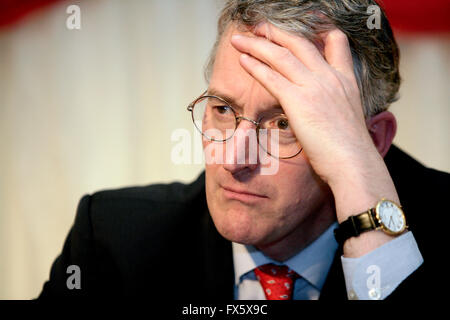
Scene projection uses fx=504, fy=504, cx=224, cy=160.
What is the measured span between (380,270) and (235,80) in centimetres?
66

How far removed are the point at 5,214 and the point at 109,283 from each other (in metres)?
1.52

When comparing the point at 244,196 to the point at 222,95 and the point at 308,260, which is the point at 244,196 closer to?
the point at 222,95

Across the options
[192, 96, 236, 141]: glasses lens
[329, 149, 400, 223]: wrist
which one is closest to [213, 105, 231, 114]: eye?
[192, 96, 236, 141]: glasses lens

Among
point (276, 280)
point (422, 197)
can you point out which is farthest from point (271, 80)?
point (422, 197)

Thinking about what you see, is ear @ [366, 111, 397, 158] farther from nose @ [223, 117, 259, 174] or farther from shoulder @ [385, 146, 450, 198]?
nose @ [223, 117, 259, 174]

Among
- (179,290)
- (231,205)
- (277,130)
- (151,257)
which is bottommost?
(179,290)

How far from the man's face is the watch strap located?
185 mm

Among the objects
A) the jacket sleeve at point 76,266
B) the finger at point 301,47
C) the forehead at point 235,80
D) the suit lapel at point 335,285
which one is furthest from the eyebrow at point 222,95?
the jacket sleeve at point 76,266

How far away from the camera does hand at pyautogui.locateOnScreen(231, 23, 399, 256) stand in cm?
136

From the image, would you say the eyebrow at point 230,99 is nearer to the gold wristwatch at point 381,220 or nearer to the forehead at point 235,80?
the forehead at point 235,80
